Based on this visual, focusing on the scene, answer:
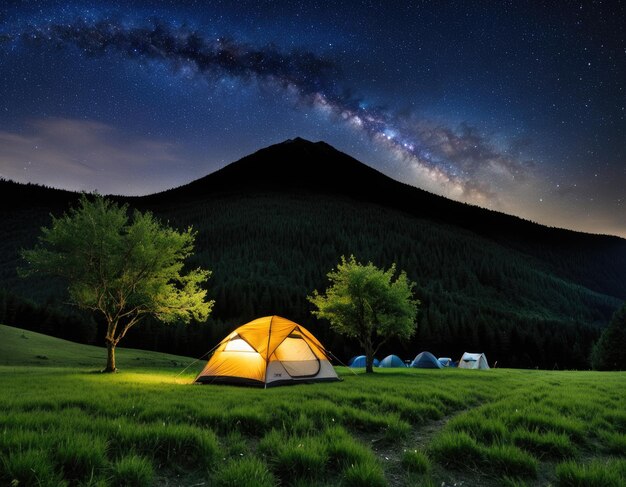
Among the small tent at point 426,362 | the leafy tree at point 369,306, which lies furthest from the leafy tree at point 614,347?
the leafy tree at point 369,306

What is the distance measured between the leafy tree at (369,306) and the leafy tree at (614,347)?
56422 millimetres

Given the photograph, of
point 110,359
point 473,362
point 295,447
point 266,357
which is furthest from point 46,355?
point 473,362

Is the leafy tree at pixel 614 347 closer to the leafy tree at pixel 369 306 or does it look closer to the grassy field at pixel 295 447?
the leafy tree at pixel 369 306

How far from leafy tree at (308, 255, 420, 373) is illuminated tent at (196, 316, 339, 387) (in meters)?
13.2

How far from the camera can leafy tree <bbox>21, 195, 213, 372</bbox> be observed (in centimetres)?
2486

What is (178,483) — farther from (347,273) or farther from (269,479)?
(347,273)

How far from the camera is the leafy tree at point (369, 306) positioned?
32719 millimetres

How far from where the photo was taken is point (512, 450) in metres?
6.29

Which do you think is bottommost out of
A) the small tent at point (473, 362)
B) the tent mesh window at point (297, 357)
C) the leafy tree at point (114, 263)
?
the small tent at point (473, 362)

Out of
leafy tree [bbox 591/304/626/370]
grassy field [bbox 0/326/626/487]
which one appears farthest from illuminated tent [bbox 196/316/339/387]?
leafy tree [bbox 591/304/626/370]

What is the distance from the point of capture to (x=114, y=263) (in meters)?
25.5

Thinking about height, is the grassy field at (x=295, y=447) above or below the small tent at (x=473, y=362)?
above

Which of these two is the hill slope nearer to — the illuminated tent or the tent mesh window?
the illuminated tent

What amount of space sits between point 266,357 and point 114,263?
13.6 metres
